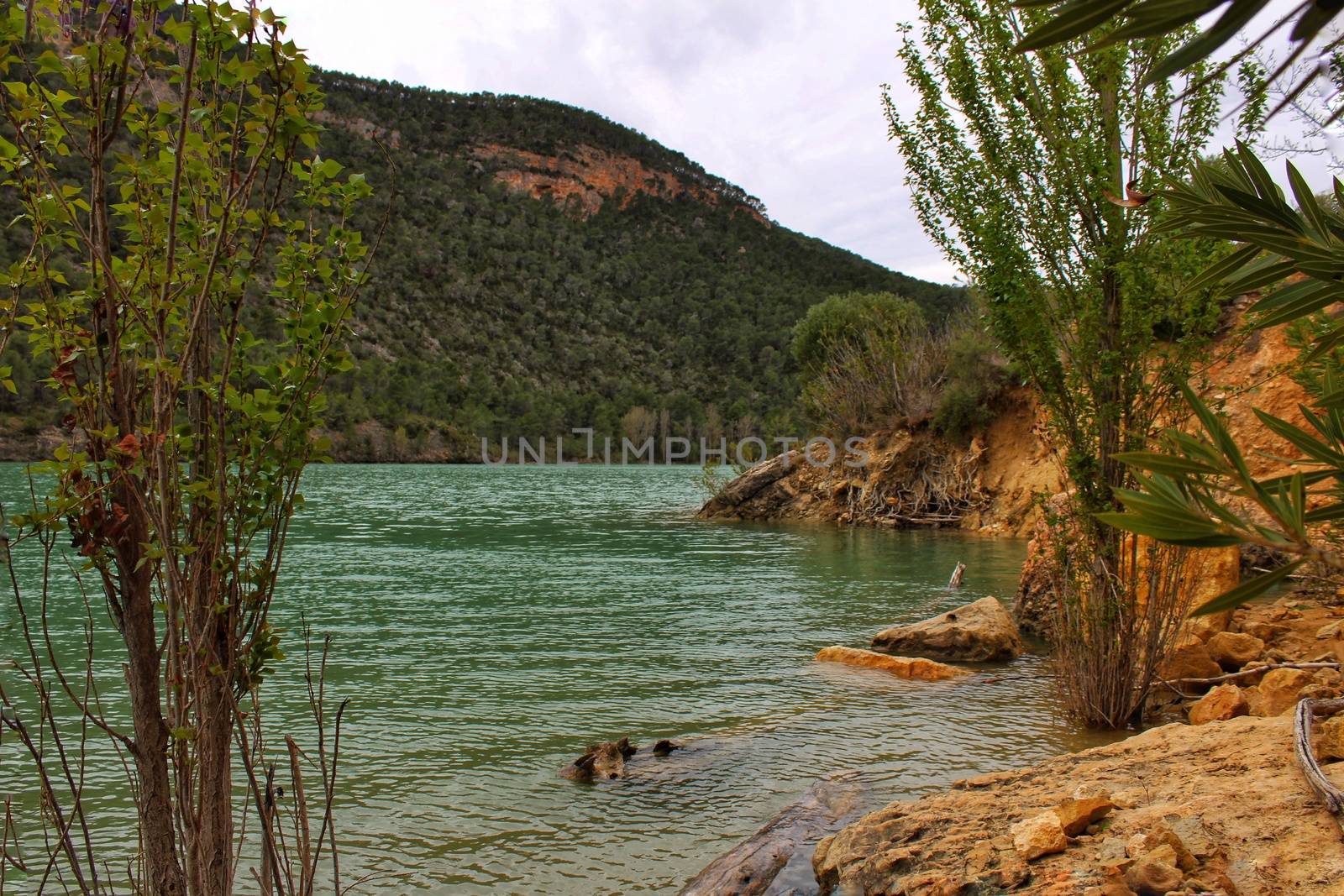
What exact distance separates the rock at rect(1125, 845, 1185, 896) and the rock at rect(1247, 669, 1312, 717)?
315 cm

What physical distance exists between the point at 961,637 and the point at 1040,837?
676cm

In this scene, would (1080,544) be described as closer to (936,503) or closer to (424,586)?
(424,586)

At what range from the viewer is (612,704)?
28.3 feet

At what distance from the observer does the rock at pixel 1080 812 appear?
143 inches

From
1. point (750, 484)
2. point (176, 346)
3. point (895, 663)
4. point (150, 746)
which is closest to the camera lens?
point (150, 746)

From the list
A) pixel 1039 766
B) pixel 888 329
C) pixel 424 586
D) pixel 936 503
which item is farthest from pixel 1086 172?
pixel 888 329

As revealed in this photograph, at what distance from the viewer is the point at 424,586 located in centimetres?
1666

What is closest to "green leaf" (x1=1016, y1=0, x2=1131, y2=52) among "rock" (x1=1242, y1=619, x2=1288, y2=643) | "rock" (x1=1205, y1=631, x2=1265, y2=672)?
"rock" (x1=1205, y1=631, x2=1265, y2=672)

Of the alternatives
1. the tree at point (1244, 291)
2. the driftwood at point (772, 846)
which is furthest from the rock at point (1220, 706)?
the tree at point (1244, 291)

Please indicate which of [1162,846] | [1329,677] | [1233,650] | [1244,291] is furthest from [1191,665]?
[1244,291]

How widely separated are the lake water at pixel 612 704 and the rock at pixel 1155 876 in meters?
2.37

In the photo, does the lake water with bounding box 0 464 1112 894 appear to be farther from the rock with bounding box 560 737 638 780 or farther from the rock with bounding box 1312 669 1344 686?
the rock with bounding box 1312 669 1344 686

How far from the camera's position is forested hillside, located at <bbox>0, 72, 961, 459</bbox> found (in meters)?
87.6

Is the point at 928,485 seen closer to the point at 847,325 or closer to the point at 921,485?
the point at 921,485
